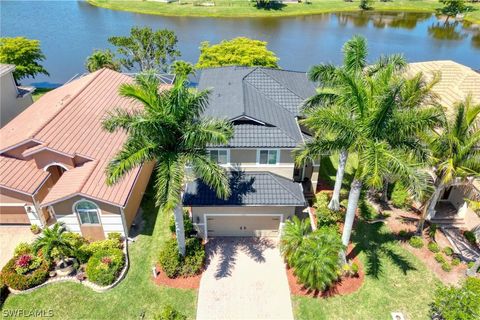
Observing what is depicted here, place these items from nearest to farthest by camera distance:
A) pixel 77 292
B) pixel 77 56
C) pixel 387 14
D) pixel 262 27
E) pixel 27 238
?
pixel 77 292
pixel 27 238
pixel 77 56
pixel 262 27
pixel 387 14

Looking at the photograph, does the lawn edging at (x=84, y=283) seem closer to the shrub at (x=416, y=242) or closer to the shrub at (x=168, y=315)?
the shrub at (x=168, y=315)

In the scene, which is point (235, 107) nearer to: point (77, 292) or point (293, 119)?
point (293, 119)

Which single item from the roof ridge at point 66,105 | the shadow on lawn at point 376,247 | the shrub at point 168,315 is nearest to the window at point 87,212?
the roof ridge at point 66,105

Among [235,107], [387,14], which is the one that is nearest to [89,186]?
[235,107]

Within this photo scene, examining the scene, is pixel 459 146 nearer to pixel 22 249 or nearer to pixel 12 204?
pixel 22 249

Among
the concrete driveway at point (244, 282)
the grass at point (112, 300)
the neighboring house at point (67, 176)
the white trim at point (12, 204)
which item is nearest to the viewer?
the grass at point (112, 300)

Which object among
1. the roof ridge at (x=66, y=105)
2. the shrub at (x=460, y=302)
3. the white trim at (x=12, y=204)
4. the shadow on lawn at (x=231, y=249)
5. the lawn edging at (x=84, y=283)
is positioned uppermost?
the roof ridge at (x=66, y=105)

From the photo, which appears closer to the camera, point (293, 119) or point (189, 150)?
point (189, 150)
